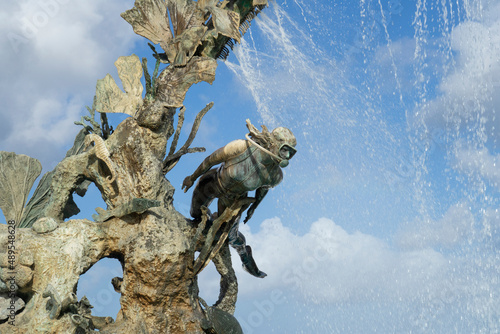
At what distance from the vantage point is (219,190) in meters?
7.61

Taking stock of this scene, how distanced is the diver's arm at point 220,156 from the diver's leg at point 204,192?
0.27 feet

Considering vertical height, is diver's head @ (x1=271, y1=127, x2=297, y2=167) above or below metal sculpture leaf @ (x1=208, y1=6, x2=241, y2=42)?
below

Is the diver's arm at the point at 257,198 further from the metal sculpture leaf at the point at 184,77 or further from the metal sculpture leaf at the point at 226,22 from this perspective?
the metal sculpture leaf at the point at 226,22

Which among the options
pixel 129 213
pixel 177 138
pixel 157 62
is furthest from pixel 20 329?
pixel 157 62

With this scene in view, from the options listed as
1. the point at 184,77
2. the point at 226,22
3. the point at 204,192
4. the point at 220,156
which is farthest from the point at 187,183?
the point at 226,22

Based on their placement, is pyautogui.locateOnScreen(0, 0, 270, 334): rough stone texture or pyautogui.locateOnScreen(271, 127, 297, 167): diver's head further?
pyautogui.locateOnScreen(271, 127, 297, 167): diver's head

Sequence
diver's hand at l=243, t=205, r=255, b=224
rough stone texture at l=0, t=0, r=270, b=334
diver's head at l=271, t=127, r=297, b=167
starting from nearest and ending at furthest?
rough stone texture at l=0, t=0, r=270, b=334 < diver's head at l=271, t=127, r=297, b=167 < diver's hand at l=243, t=205, r=255, b=224

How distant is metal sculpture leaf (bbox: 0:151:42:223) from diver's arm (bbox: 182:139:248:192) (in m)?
2.26

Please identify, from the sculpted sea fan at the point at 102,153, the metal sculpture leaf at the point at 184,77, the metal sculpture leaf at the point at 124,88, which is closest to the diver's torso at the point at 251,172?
the metal sculpture leaf at the point at 184,77

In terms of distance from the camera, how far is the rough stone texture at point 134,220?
677cm

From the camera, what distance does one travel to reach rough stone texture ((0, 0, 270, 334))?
22.2 feet

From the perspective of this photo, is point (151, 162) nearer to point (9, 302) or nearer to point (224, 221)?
point (224, 221)

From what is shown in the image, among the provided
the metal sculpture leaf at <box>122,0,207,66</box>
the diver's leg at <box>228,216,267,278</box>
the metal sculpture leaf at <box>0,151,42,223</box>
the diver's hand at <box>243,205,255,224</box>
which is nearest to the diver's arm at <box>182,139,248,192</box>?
the diver's hand at <box>243,205,255,224</box>

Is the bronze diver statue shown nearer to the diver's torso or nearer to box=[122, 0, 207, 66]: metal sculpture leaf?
the diver's torso
